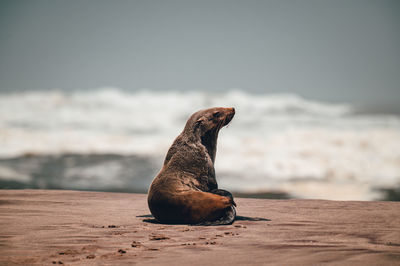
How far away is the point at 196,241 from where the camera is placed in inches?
196

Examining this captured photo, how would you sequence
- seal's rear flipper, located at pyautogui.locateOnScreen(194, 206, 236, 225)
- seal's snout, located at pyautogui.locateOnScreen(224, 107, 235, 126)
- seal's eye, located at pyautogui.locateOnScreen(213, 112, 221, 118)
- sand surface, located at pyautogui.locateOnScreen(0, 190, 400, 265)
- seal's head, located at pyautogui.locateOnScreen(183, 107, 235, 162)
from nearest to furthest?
sand surface, located at pyautogui.locateOnScreen(0, 190, 400, 265)
seal's rear flipper, located at pyautogui.locateOnScreen(194, 206, 236, 225)
seal's head, located at pyautogui.locateOnScreen(183, 107, 235, 162)
seal's eye, located at pyautogui.locateOnScreen(213, 112, 221, 118)
seal's snout, located at pyautogui.locateOnScreen(224, 107, 235, 126)

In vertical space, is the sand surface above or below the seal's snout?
below

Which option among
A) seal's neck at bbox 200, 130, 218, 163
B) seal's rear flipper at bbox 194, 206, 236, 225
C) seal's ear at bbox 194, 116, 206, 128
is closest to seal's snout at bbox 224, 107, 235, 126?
seal's neck at bbox 200, 130, 218, 163

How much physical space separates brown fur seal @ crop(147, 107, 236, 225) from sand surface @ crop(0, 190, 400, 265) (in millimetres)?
272

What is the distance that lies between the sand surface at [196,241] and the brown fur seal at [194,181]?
0.89 ft

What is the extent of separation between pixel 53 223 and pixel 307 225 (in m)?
4.00

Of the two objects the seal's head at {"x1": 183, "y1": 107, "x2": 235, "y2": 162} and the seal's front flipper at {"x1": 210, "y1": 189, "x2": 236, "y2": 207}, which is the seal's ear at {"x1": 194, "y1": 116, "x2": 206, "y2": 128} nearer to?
the seal's head at {"x1": 183, "y1": 107, "x2": 235, "y2": 162}

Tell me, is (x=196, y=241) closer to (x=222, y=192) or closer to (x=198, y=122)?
(x=222, y=192)

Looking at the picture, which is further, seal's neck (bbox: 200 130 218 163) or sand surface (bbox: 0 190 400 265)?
seal's neck (bbox: 200 130 218 163)

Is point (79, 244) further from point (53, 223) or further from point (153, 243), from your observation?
point (53, 223)

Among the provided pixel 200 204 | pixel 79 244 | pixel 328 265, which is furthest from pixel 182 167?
pixel 328 265

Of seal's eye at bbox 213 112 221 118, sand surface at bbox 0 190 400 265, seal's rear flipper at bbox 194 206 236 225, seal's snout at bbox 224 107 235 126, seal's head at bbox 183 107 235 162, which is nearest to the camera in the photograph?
sand surface at bbox 0 190 400 265

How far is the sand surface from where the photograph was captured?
3.91m

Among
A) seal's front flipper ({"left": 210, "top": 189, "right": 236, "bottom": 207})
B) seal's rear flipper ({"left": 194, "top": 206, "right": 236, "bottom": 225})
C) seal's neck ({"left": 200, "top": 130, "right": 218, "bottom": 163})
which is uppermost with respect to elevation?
seal's neck ({"left": 200, "top": 130, "right": 218, "bottom": 163})
